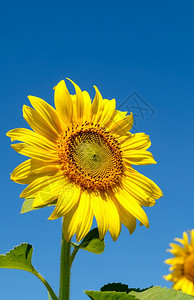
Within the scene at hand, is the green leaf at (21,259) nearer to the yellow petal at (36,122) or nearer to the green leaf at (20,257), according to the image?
the green leaf at (20,257)

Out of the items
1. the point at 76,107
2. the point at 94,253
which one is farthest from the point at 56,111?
the point at 94,253

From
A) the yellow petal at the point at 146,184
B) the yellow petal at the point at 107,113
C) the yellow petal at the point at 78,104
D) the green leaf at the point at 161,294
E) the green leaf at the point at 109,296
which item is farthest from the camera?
the yellow petal at the point at 107,113

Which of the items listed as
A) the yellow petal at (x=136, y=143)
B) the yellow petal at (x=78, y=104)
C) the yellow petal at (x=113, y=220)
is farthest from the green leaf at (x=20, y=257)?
the yellow petal at (x=136, y=143)

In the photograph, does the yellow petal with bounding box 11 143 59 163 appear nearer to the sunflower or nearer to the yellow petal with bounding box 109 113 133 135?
the yellow petal with bounding box 109 113 133 135

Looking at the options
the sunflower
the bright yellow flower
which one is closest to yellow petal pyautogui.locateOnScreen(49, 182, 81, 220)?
the bright yellow flower

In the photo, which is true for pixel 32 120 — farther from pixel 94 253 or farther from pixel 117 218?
pixel 94 253

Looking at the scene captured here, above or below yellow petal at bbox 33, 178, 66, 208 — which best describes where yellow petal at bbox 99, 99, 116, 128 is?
→ above

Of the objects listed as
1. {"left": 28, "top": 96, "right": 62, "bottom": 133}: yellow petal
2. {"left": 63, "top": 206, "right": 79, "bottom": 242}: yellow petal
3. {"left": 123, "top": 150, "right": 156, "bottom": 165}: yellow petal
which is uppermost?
{"left": 28, "top": 96, "right": 62, "bottom": 133}: yellow petal
